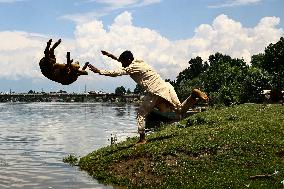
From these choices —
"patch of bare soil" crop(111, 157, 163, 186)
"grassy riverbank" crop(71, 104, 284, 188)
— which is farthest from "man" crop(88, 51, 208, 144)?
"patch of bare soil" crop(111, 157, 163, 186)

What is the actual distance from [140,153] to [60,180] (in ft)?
7.37

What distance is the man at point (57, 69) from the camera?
11.7 m

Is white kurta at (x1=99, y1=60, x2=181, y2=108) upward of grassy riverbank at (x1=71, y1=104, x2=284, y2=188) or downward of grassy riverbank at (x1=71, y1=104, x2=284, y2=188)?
upward

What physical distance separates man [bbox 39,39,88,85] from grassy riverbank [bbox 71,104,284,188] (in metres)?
2.69

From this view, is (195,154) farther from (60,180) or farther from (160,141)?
(60,180)

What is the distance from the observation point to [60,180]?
12.8 metres

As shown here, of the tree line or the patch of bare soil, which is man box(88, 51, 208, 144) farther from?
the tree line

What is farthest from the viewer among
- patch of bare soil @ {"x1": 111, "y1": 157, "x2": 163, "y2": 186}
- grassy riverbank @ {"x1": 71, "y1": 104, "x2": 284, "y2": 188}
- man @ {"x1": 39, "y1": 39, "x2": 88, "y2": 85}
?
man @ {"x1": 39, "y1": 39, "x2": 88, "y2": 85}

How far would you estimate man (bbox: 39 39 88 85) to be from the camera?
11.7 m

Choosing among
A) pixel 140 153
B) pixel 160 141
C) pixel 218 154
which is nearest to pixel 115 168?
pixel 140 153

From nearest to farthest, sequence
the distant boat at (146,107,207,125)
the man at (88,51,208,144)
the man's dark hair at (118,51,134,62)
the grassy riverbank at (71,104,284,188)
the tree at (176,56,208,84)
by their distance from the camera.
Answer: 1. the grassy riverbank at (71,104,284,188)
2. the man at (88,51,208,144)
3. the man's dark hair at (118,51,134,62)
4. the distant boat at (146,107,207,125)
5. the tree at (176,56,208,84)

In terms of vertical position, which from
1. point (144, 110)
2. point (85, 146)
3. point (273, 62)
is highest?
point (273, 62)

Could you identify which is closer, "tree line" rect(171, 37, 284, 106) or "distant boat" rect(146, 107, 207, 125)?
"distant boat" rect(146, 107, 207, 125)

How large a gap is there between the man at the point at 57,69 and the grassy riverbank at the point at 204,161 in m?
2.69
